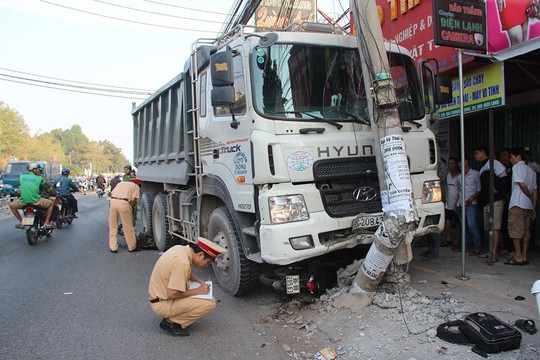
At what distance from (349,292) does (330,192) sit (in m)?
1.07

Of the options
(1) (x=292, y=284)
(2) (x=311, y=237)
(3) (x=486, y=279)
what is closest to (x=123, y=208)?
(1) (x=292, y=284)

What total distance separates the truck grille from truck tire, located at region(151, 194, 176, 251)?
467 centimetres

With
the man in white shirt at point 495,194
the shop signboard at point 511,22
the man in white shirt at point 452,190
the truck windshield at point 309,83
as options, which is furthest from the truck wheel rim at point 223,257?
the shop signboard at point 511,22

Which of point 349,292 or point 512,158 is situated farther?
point 512,158

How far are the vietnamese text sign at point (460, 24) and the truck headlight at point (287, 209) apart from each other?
111 inches

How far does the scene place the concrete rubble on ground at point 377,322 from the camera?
3500mm

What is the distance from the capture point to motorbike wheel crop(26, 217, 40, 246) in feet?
31.1

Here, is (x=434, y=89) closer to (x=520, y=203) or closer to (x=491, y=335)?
(x=520, y=203)

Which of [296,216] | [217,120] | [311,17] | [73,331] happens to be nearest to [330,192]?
[296,216]

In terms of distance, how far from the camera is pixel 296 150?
4.33 meters

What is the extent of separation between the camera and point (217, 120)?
17.7 ft

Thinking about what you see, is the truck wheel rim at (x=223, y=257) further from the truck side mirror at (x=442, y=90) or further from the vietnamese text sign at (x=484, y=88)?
the vietnamese text sign at (x=484, y=88)

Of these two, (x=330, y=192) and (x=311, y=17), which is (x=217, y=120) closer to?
(x=330, y=192)

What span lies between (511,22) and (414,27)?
2.92 m
